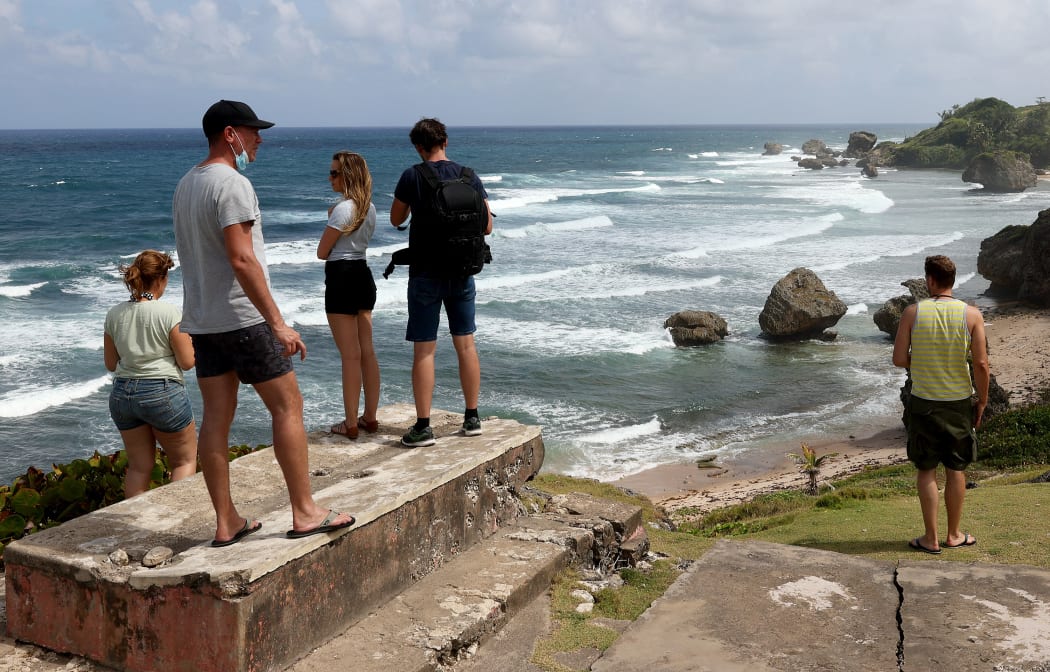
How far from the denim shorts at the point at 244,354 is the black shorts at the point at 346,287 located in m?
1.78

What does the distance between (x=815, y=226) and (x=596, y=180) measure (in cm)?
3231

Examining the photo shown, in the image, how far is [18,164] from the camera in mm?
82562

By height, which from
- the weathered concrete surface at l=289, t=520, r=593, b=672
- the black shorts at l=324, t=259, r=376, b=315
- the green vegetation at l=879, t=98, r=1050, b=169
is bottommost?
the weathered concrete surface at l=289, t=520, r=593, b=672

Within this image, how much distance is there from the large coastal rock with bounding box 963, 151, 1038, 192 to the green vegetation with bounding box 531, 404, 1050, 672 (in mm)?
52949

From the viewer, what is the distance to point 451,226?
5262 millimetres

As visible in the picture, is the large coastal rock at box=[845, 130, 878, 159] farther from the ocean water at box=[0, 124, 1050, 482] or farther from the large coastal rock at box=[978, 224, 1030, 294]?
the large coastal rock at box=[978, 224, 1030, 294]

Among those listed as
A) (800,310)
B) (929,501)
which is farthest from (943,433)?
(800,310)

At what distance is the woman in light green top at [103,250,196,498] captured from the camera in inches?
202

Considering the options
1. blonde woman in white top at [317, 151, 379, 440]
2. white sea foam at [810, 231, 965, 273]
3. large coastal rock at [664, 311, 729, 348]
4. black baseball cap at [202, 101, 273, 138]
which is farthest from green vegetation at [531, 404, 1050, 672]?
white sea foam at [810, 231, 965, 273]

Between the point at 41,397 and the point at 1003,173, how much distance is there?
2280 inches

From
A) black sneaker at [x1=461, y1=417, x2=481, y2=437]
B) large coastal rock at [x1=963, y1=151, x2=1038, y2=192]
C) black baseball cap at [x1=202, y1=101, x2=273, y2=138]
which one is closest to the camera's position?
black baseball cap at [x1=202, y1=101, x2=273, y2=138]

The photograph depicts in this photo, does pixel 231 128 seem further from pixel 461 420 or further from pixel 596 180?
pixel 596 180

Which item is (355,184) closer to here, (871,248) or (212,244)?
(212,244)

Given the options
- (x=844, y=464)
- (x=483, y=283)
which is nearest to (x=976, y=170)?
(x=483, y=283)
